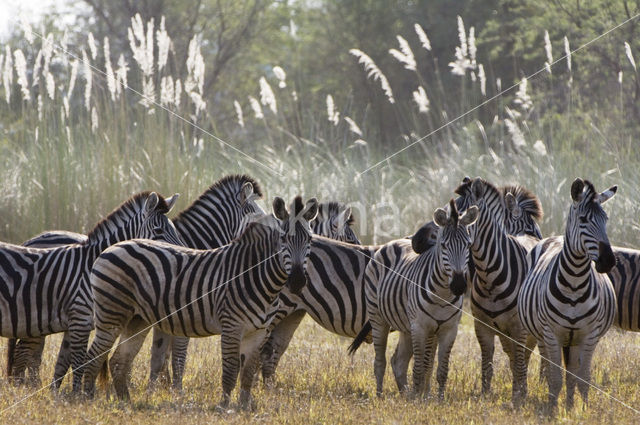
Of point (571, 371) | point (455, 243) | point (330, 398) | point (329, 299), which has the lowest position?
point (330, 398)

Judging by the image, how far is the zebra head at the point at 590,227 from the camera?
247 inches

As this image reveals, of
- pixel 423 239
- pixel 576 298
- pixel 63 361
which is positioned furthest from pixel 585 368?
pixel 63 361

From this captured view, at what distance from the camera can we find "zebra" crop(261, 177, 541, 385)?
8727 mm

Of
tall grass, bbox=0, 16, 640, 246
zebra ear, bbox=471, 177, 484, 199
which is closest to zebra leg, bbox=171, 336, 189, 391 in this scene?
zebra ear, bbox=471, 177, 484, 199

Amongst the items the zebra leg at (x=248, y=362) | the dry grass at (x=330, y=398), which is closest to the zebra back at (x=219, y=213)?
the dry grass at (x=330, y=398)

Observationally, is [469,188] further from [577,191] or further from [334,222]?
[334,222]

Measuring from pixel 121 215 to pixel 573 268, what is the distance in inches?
168

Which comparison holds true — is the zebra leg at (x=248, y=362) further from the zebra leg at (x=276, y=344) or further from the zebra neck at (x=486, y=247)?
the zebra neck at (x=486, y=247)

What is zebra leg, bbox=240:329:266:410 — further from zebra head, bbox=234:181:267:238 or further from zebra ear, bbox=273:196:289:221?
zebra head, bbox=234:181:267:238

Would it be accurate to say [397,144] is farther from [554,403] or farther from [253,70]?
[554,403]

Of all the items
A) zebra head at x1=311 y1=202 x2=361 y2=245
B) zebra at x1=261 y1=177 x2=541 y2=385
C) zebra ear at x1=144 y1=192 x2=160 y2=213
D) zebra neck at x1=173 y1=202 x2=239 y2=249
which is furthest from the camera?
zebra head at x1=311 y1=202 x2=361 y2=245

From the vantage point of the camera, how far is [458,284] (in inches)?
272

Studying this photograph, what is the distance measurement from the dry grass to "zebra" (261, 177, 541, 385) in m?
0.37

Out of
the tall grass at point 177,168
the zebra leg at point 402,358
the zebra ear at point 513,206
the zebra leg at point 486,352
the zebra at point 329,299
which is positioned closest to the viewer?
the zebra leg at point 486,352
